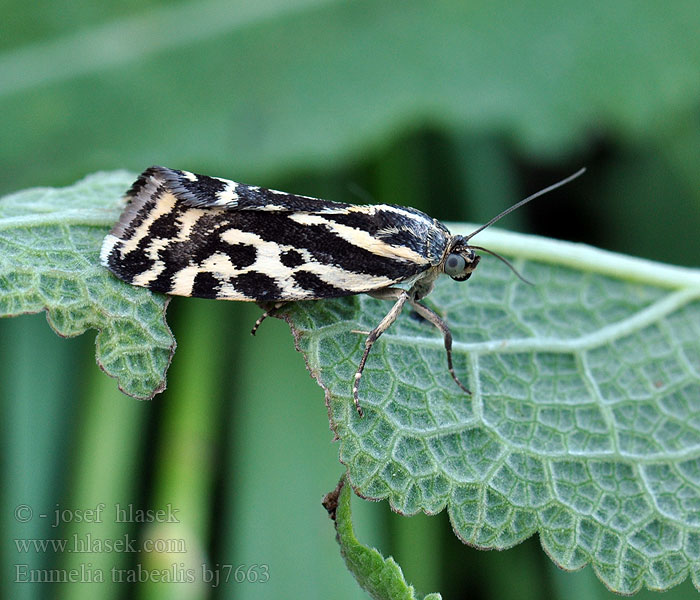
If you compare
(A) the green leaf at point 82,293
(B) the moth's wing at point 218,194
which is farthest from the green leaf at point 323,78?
(A) the green leaf at point 82,293

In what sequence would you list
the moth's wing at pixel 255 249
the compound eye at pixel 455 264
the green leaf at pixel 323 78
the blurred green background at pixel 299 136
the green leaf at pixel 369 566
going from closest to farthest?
the green leaf at pixel 369 566 → the moth's wing at pixel 255 249 → the compound eye at pixel 455 264 → the blurred green background at pixel 299 136 → the green leaf at pixel 323 78

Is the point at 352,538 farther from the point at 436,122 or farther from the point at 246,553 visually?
the point at 436,122

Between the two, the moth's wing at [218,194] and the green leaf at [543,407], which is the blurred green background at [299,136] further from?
the moth's wing at [218,194]

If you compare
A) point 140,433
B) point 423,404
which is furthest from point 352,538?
point 140,433

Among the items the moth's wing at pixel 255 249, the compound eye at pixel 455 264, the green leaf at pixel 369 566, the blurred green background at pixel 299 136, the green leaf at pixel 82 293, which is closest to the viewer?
the green leaf at pixel 369 566

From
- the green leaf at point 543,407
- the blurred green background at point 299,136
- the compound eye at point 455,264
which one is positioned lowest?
the green leaf at point 543,407

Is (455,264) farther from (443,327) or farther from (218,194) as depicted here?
(218,194)
